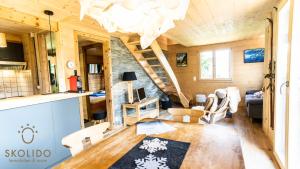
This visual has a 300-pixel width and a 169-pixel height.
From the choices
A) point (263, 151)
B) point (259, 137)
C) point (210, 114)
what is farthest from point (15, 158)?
point (259, 137)

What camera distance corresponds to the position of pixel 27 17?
7.24 feet

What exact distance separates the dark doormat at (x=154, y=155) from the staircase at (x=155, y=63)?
2724 millimetres

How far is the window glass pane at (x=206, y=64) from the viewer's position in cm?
554

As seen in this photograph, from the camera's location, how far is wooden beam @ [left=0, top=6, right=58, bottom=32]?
199cm

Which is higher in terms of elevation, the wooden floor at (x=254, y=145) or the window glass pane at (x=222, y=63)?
the window glass pane at (x=222, y=63)

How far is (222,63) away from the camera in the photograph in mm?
5363

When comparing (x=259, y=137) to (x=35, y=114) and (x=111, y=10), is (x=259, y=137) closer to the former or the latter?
(x=111, y=10)

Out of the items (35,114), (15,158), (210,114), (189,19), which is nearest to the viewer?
(15,158)

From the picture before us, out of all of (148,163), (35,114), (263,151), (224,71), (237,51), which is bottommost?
(263,151)

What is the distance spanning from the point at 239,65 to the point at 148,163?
5.11m

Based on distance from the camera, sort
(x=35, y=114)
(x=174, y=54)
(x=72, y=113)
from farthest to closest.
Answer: (x=174, y=54) → (x=72, y=113) → (x=35, y=114)

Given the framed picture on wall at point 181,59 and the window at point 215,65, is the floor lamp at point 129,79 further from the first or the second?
the window at point 215,65

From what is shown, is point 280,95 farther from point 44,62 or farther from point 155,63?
point 44,62

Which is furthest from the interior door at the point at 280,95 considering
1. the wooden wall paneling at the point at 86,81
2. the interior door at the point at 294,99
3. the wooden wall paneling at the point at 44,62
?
the wooden wall paneling at the point at 86,81
